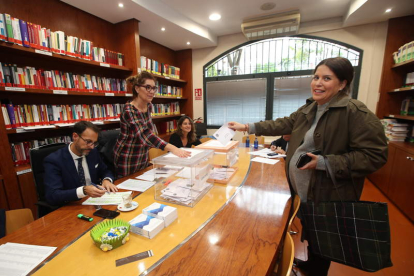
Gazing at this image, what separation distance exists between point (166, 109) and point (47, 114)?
2531 millimetres

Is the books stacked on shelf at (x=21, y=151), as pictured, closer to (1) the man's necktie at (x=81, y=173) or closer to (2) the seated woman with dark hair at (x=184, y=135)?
(1) the man's necktie at (x=81, y=173)

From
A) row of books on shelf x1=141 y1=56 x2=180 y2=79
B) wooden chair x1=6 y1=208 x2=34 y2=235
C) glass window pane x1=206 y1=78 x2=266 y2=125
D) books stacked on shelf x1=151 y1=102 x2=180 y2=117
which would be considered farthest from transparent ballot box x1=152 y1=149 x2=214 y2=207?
glass window pane x1=206 y1=78 x2=266 y2=125

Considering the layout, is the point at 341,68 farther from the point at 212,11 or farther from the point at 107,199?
the point at 212,11

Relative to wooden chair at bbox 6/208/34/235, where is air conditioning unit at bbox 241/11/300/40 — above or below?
above

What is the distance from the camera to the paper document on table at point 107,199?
1.27 metres

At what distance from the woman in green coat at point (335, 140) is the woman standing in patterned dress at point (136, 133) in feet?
4.05

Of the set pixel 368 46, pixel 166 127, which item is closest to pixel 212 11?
pixel 166 127

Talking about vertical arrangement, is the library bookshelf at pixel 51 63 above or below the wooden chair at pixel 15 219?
above

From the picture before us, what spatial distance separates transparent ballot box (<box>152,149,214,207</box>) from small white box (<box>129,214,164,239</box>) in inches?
10.3

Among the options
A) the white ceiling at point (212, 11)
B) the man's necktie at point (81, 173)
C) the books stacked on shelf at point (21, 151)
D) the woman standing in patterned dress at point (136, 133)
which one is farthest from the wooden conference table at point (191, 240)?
the white ceiling at point (212, 11)

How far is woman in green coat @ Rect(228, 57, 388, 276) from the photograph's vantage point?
1063 millimetres

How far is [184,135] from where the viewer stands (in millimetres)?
2908

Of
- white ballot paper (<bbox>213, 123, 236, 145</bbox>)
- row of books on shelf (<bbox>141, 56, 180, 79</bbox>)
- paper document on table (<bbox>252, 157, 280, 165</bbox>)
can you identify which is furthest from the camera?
row of books on shelf (<bbox>141, 56, 180, 79</bbox>)

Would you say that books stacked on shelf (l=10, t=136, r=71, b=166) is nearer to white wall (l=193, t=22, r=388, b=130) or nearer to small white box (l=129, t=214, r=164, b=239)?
small white box (l=129, t=214, r=164, b=239)
